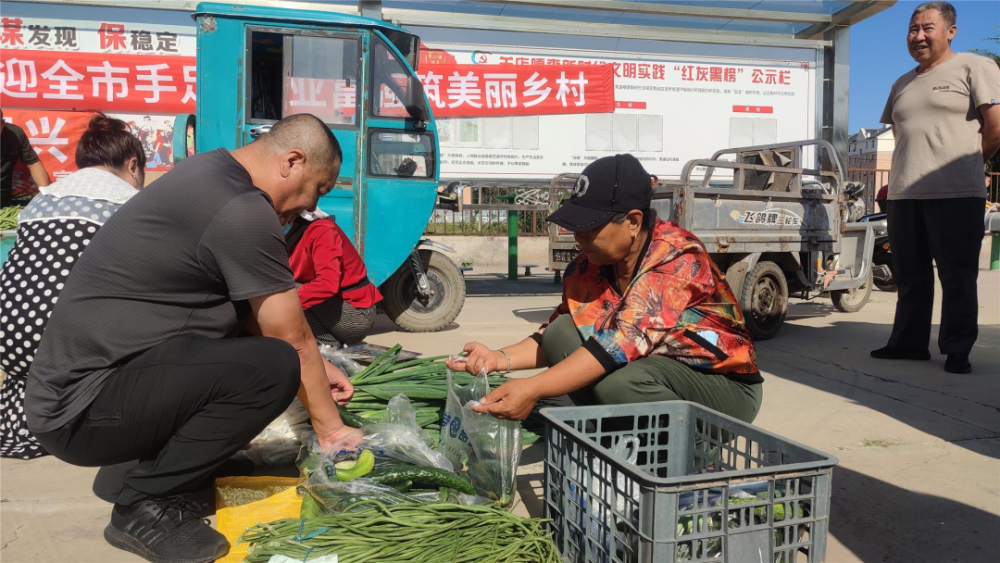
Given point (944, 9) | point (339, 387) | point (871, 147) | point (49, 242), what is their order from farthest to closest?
point (871, 147) → point (944, 9) → point (49, 242) → point (339, 387)

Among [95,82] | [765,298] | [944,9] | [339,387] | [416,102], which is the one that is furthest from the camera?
[95,82]

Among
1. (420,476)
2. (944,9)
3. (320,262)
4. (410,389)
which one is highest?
(944,9)

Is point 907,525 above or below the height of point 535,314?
below

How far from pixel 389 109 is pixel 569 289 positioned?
328 cm

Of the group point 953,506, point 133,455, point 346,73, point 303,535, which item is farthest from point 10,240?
point 953,506

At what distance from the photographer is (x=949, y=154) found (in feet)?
14.2

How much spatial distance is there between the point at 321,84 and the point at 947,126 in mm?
4336

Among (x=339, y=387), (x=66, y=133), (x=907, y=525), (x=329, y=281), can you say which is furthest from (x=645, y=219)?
(x=66, y=133)

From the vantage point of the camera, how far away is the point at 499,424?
7.24 ft

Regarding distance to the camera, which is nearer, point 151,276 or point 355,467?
point 151,276

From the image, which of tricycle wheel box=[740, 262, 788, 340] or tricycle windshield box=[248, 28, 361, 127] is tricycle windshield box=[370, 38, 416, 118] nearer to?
tricycle windshield box=[248, 28, 361, 127]

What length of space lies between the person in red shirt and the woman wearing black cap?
168 cm

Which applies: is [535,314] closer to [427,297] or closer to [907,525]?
[427,297]

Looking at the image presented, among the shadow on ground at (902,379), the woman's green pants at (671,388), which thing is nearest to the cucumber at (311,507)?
the woman's green pants at (671,388)
